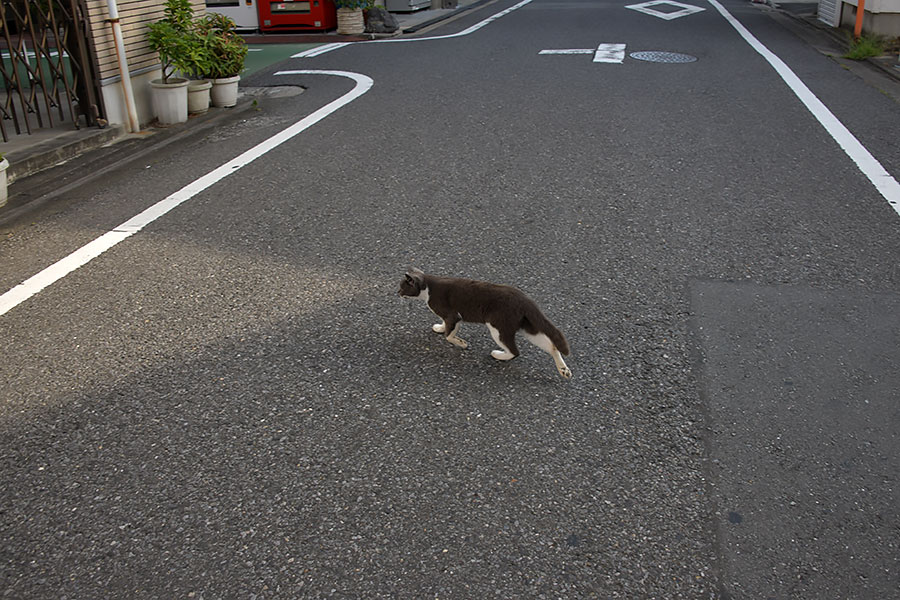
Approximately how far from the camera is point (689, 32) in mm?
14719

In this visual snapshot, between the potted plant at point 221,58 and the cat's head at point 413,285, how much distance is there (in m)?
5.79

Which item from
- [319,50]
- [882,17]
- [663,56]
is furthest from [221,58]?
[882,17]

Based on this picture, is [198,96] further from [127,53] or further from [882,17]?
[882,17]

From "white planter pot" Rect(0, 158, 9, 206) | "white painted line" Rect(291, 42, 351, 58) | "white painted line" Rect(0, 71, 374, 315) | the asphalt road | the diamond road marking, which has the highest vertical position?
the diamond road marking

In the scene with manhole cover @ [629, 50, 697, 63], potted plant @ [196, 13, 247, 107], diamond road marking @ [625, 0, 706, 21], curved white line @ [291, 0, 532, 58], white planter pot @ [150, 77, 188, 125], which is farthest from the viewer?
diamond road marking @ [625, 0, 706, 21]

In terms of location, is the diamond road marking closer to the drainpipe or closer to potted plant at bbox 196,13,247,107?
potted plant at bbox 196,13,247,107

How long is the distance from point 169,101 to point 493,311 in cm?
593

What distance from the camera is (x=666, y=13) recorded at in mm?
18328

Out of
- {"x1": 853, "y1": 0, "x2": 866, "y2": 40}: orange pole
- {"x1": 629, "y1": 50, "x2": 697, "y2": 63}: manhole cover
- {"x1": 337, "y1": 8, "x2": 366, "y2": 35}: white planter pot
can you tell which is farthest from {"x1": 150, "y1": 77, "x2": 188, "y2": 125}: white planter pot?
{"x1": 853, "y1": 0, "x2": 866, "y2": 40}: orange pole

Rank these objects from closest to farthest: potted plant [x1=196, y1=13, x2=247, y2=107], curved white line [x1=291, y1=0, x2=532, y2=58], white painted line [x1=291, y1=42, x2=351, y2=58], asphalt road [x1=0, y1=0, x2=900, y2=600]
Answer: asphalt road [x1=0, y1=0, x2=900, y2=600], potted plant [x1=196, y1=13, x2=247, y2=107], white painted line [x1=291, y1=42, x2=351, y2=58], curved white line [x1=291, y1=0, x2=532, y2=58]

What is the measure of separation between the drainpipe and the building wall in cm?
Result: 6

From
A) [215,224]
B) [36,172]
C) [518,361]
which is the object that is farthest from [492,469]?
[36,172]

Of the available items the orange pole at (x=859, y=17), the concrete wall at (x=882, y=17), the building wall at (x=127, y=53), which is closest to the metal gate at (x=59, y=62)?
the building wall at (x=127, y=53)

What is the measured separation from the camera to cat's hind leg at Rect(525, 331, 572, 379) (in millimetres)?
3168
